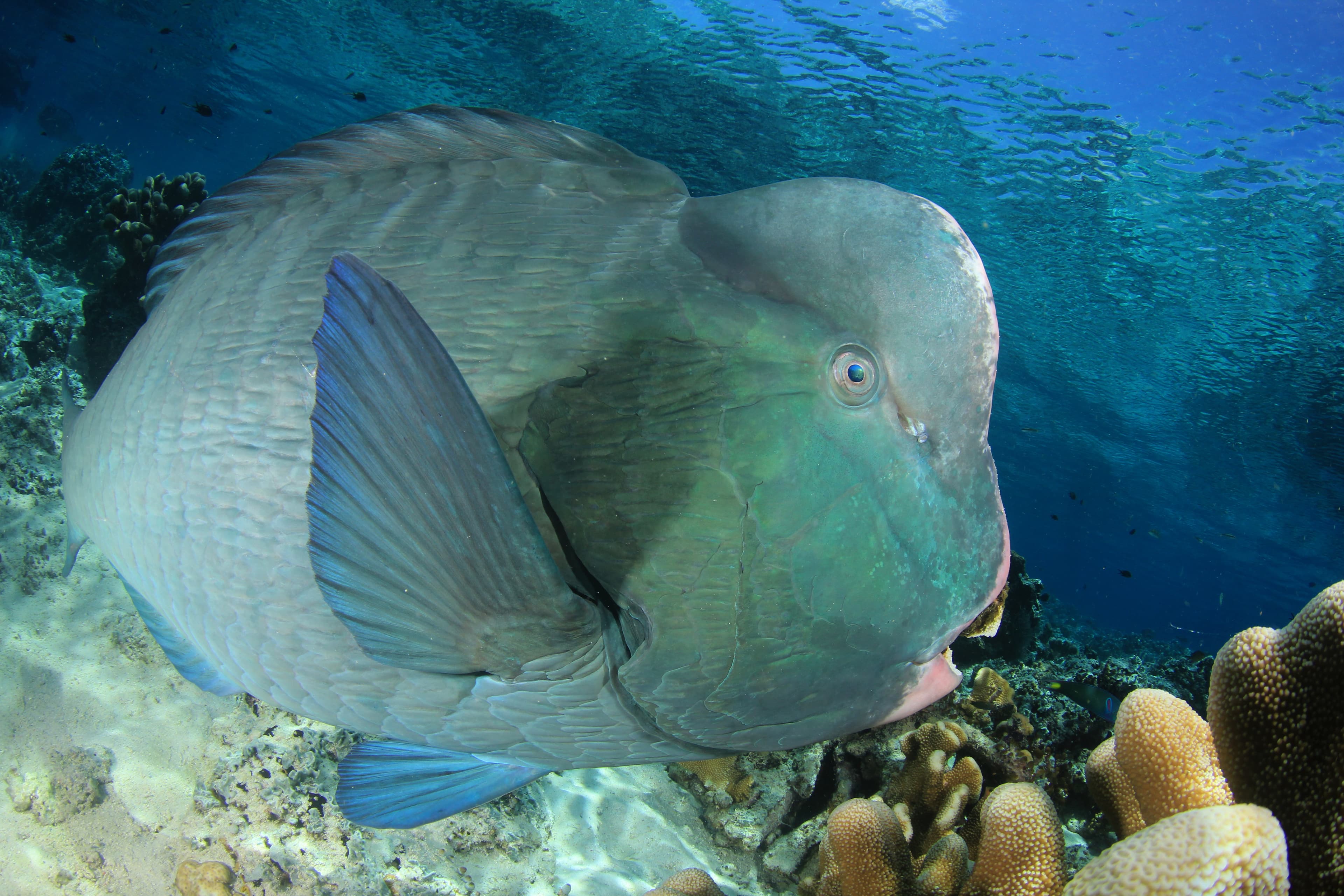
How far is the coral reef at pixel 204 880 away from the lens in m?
2.83

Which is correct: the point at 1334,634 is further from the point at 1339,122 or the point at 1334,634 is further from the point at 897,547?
the point at 1339,122

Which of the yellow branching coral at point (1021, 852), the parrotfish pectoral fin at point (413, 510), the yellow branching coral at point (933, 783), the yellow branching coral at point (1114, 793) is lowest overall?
the yellow branching coral at point (933, 783)

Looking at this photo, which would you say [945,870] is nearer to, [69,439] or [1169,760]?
[1169,760]

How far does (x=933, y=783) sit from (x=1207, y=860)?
241cm

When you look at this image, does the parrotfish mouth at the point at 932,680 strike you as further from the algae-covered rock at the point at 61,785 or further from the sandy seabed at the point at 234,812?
the algae-covered rock at the point at 61,785

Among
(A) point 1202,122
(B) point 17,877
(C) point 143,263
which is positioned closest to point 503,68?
(C) point 143,263

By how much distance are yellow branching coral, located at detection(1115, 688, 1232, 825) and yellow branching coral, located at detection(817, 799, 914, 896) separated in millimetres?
911

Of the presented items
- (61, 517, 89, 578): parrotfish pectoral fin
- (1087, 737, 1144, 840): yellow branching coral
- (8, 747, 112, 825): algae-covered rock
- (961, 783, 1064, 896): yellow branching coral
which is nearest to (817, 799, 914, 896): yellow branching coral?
(961, 783, 1064, 896): yellow branching coral

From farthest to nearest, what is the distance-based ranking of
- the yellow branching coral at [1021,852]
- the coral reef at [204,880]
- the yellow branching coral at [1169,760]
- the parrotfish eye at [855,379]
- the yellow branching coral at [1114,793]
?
the coral reef at [204,880] → the yellow branching coral at [1114,793] → the yellow branching coral at [1021,852] → the yellow branching coral at [1169,760] → the parrotfish eye at [855,379]

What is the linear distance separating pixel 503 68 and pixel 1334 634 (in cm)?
2727

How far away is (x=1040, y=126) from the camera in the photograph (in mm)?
16547

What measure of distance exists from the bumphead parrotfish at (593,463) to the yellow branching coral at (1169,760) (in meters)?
1.48

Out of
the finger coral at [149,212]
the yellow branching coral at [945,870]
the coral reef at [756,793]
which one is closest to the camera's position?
the yellow branching coral at [945,870]

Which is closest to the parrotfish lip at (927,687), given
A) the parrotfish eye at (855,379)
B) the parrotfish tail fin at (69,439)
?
the parrotfish eye at (855,379)
